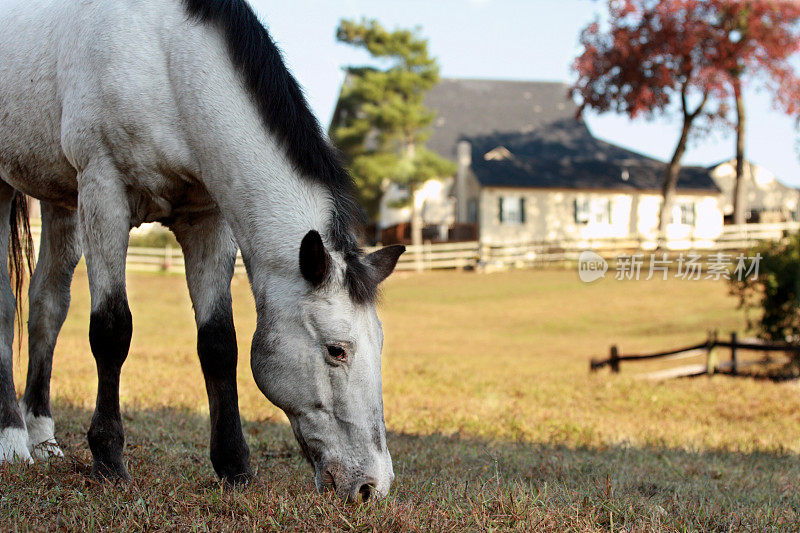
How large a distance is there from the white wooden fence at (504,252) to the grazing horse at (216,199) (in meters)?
25.2

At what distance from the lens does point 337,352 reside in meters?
3.04

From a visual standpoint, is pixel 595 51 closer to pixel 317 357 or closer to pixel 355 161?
pixel 355 161

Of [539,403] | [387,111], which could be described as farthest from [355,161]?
[539,403]

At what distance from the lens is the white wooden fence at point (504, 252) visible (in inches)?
1137

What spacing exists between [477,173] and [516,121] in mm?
8014

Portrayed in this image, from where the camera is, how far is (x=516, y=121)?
40312mm

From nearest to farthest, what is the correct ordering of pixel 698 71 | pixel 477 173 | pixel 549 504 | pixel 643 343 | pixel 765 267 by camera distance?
1. pixel 549 504
2. pixel 765 267
3. pixel 643 343
4. pixel 698 71
5. pixel 477 173

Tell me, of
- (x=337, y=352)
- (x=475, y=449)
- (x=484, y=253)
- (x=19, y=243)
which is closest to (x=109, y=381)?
(x=337, y=352)

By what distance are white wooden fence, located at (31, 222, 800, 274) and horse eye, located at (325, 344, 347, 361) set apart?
1019 inches

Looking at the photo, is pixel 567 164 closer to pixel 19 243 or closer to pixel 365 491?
pixel 19 243

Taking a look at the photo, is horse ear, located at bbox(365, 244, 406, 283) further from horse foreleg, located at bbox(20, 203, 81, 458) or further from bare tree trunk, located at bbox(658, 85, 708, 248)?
bare tree trunk, located at bbox(658, 85, 708, 248)

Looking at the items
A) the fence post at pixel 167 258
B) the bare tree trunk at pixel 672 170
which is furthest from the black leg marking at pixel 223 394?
the bare tree trunk at pixel 672 170

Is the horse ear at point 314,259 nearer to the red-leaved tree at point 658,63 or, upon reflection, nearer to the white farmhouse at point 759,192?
the red-leaved tree at point 658,63

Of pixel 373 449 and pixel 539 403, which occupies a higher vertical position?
pixel 373 449
